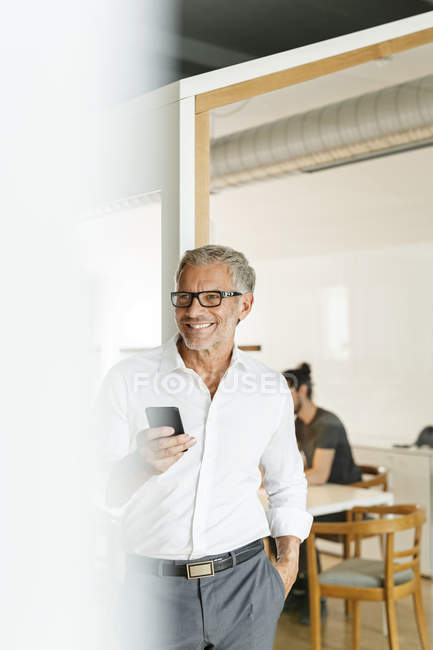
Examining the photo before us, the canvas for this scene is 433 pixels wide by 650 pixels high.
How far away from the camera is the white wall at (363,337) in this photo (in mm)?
4113

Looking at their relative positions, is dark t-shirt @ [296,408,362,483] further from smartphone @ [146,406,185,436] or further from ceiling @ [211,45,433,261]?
smartphone @ [146,406,185,436]

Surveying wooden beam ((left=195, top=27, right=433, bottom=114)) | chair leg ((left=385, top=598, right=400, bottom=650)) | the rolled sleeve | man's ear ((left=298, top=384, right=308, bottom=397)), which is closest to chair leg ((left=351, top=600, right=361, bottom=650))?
chair leg ((left=385, top=598, right=400, bottom=650))

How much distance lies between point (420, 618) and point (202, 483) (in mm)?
1724

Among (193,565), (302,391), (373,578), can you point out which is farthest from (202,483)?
(373,578)

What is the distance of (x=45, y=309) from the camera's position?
188cm

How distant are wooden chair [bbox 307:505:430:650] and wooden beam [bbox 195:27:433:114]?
1857mm

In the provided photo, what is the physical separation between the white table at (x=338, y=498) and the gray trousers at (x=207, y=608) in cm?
193

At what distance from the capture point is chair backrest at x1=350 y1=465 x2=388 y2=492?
446 cm

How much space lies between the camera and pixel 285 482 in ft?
6.74

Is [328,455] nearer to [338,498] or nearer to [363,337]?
[338,498]

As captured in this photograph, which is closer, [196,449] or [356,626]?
[196,449]

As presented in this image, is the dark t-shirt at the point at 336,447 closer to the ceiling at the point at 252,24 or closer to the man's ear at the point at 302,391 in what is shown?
the man's ear at the point at 302,391

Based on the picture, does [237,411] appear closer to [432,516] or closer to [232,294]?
[232,294]

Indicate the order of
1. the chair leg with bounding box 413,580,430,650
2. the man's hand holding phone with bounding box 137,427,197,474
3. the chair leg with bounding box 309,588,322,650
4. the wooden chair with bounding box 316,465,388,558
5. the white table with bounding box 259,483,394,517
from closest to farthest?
the man's hand holding phone with bounding box 137,427,197,474
the chair leg with bounding box 413,580,430,650
the chair leg with bounding box 309,588,322,650
the white table with bounding box 259,483,394,517
the wooden chair with bounding box 316,465,388,558
